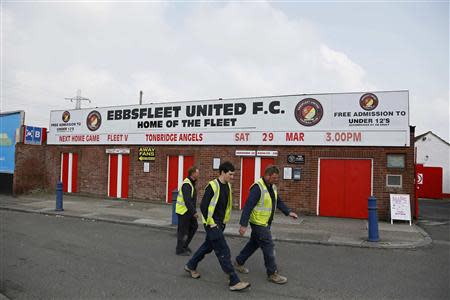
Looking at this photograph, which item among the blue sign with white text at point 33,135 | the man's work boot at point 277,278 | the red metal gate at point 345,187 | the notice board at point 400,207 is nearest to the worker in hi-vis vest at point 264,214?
the man's work boot at point 277,278

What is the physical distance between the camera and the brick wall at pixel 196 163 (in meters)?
12.4

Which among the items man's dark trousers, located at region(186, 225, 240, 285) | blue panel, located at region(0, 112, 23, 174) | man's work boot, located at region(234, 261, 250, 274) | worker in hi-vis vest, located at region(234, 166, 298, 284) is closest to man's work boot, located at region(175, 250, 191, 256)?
man's work boot, located at region(234, 261, 250, 274)

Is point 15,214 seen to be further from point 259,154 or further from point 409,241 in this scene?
point 409,241

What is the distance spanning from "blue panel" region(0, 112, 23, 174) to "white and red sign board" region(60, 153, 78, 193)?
2385 millimetres

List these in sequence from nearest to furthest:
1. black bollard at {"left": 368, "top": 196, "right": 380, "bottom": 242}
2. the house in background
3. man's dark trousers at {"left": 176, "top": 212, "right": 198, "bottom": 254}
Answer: man's dark trousers at {"left": 176, "top": 212, "right": 198, "bottom": 254} → black bollard at {"left": 368, "top": 196, "right": 380, "bottom": 242} → the house in background

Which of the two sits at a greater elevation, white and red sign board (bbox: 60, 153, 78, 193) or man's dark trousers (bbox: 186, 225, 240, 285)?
white and red sign board (bbox: 60, 153, 78, 193)

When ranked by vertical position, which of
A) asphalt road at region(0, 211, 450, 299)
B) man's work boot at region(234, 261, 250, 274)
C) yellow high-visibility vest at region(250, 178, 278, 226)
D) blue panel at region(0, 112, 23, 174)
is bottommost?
asphalt road at region(0, 211, 450, 299)

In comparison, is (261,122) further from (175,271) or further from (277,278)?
(277,278)

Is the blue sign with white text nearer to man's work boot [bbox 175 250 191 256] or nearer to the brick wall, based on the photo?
the brick wall

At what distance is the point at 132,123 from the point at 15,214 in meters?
6.27

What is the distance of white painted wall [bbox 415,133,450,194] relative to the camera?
93.5ft

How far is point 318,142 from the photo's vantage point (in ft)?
43.5

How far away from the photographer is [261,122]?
1429cm

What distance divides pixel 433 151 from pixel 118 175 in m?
24.4
